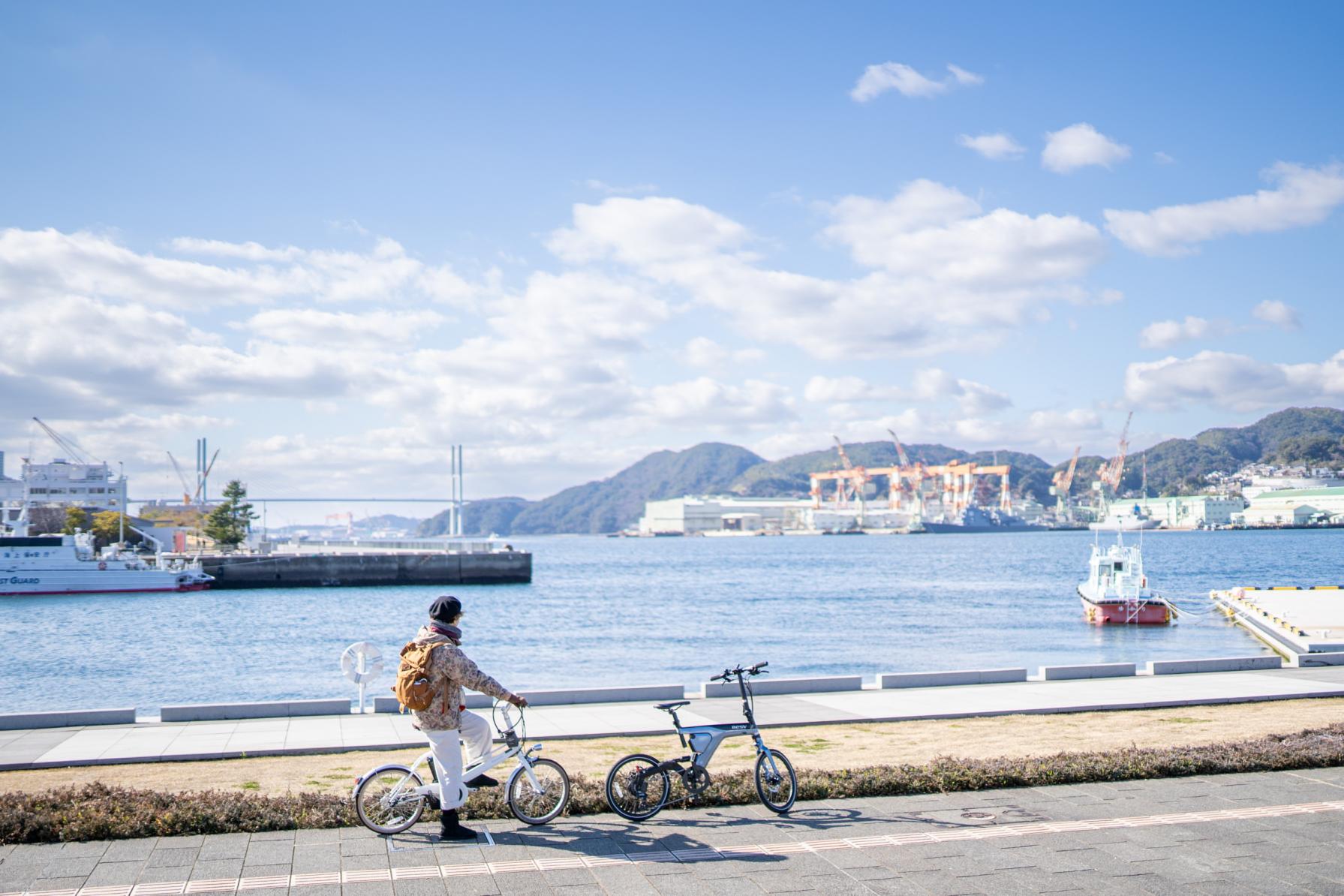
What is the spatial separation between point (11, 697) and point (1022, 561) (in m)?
94.7

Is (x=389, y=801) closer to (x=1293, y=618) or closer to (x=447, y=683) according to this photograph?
(x=447, y=683)

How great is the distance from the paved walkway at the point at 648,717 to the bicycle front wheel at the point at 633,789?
4.75 metres

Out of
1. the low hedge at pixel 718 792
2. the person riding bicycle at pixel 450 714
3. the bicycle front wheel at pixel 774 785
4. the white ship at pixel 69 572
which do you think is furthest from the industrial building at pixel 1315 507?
the person riding bicycle at pixel 450 714

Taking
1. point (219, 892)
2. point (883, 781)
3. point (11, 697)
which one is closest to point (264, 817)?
point (219, 892)

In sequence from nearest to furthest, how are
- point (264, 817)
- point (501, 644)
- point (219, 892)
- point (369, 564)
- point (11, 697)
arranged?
point (219, 892) → point (264, 817) → point (11, 697) → point (501, 644) → point (369, 564)

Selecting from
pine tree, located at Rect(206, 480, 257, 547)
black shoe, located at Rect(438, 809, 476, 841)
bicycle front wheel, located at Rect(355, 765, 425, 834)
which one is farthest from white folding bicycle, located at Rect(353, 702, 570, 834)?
pine tree, located at Rect(206, 480, 257, 547)

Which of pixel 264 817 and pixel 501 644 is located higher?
pixel 264 817

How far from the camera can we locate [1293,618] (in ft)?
117

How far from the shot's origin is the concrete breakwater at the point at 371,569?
82.1 metres

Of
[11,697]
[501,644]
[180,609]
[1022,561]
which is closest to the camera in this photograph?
[11,697]

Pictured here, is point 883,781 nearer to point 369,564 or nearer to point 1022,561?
point 369,564

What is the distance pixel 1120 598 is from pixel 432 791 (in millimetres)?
42891

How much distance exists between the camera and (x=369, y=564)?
8344 centimetres

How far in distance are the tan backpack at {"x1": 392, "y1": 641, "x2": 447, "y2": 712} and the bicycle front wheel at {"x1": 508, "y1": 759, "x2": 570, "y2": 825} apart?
1.09 metres
